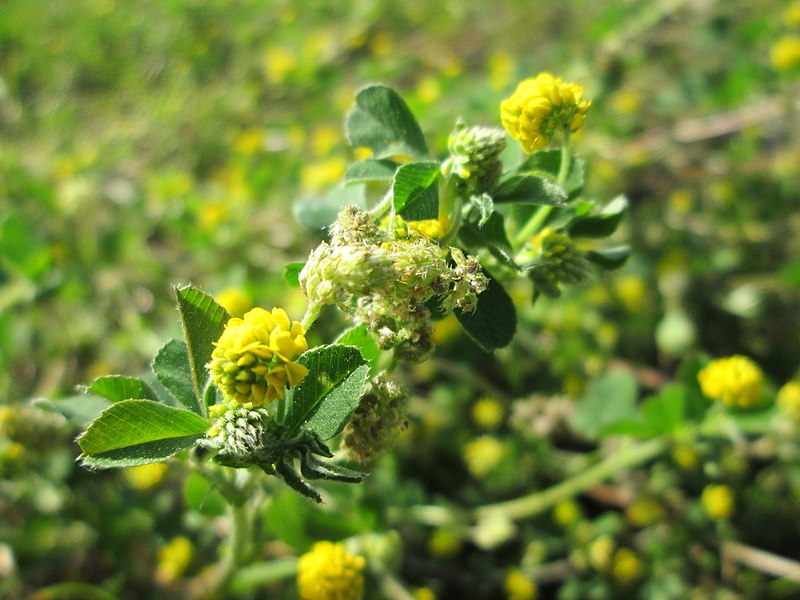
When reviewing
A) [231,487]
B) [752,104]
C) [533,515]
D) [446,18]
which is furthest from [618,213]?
[446,18]

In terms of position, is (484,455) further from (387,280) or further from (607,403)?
(387,280)

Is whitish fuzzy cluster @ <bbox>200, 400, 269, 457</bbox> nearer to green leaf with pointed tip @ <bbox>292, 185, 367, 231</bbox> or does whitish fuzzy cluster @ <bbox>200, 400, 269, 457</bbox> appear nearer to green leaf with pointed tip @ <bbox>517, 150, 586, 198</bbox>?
green leaf with pointed tip @ <bbox>292, 185, 367, 231</bbox>

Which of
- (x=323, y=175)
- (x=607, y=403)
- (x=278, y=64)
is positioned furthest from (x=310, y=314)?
(x=278, y=64)

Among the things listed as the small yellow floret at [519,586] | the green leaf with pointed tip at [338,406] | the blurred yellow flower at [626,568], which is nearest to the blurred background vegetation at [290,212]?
the small yellow floret at [519,586]

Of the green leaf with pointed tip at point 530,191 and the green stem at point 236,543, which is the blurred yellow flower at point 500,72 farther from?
the green stem at point 236,543

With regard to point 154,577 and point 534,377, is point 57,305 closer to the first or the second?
point 154,577
